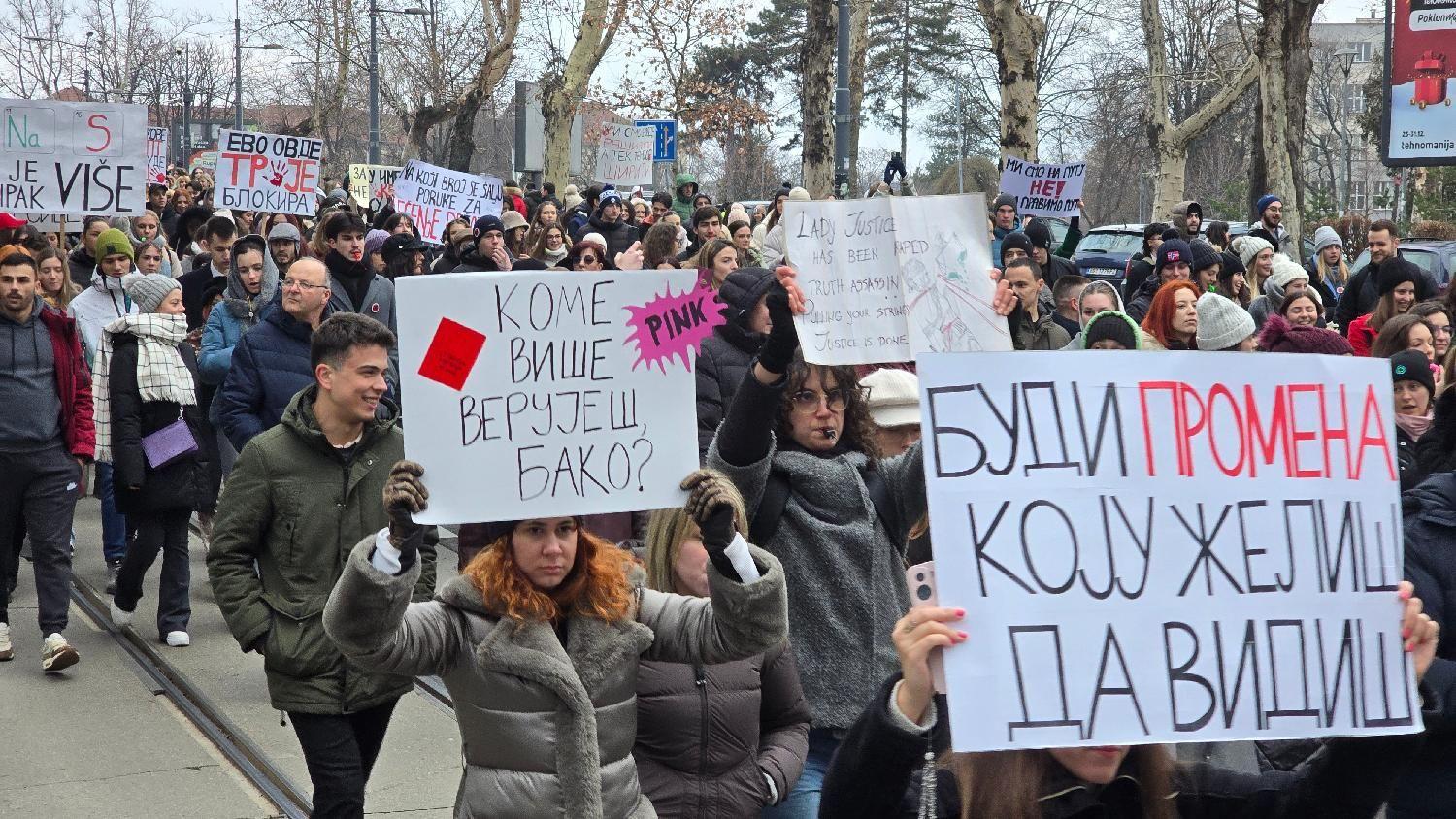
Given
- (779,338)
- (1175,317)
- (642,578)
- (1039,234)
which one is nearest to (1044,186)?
(1039,234)

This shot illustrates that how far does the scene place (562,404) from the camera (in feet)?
12.1

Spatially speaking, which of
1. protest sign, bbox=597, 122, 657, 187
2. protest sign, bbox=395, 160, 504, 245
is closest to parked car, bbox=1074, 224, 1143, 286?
protest sign, bbox=597, 122, 657, 187

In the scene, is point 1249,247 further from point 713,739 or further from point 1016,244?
point 713,739

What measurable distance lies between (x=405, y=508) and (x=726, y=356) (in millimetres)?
3096

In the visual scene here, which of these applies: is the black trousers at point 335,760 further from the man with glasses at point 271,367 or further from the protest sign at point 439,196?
the protest sign at point 439,196

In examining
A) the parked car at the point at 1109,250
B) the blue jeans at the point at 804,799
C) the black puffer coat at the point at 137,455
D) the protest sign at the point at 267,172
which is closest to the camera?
the blue jeans at the point at 804,799

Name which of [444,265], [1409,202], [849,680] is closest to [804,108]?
[444,265]

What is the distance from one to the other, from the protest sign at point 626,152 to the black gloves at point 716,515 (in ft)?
70.4

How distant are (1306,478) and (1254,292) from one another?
983cm

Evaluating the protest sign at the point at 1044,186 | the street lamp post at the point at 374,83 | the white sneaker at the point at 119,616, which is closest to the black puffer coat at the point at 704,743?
the white sneaker at the point at 119,616

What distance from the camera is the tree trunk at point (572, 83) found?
2970 cm

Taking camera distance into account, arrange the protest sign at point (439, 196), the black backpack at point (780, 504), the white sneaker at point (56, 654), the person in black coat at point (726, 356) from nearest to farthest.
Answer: the black backpack at point (780, 504), the person in black coat at point (726, 356), the white sneaker at point (56, 654), the protest sign at point (439, 196)

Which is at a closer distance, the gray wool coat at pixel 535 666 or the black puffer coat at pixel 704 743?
the gray wool coat at pixel 535 666

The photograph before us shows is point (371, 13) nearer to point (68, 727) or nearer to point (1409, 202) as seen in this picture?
point (1409, 202)
